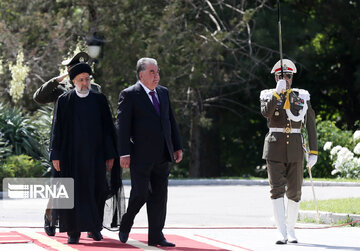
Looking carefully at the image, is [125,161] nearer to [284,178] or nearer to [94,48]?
[284,178]

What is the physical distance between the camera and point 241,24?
95.1ft

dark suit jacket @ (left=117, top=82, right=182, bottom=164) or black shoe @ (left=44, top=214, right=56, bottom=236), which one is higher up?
dark suit jacket @ (left=117, top=82, right=182, bottom=164)

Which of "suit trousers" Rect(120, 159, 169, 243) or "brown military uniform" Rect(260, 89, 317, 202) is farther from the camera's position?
"brown military uniform" Rect(260, 89, 317, 202)

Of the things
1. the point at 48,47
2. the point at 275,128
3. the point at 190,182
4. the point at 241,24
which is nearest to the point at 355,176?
the point at 190,182

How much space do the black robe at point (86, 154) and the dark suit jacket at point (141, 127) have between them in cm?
40

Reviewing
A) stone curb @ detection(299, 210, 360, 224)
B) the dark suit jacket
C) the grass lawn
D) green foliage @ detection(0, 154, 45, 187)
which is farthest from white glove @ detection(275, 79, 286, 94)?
green foliage @ detection(0, 154, 45, 187)

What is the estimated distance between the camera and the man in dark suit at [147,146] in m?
10.3

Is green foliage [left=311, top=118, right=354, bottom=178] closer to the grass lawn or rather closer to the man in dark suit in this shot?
the grass lawn

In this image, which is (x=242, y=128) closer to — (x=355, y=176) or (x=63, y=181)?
(x=355, y=176)

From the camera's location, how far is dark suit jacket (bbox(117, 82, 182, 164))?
33.9 ft

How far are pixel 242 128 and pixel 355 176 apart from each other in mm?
10410

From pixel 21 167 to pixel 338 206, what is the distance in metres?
8.65

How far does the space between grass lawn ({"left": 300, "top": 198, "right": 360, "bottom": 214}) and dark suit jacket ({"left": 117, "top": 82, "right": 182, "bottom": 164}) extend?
4.18m

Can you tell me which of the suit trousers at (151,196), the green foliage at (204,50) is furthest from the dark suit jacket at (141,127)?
the green foliage at (204,50)
